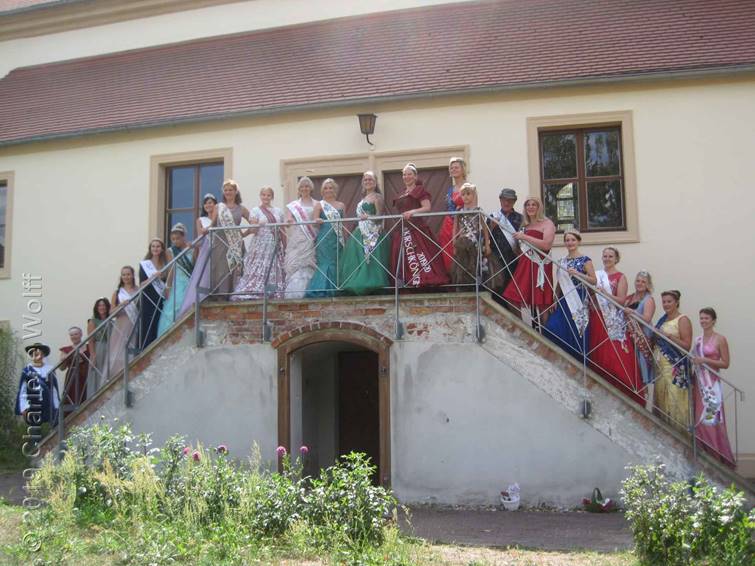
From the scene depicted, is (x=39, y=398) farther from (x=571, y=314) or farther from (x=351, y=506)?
(x=571, y=314)

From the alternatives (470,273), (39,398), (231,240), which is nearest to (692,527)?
(470,273)

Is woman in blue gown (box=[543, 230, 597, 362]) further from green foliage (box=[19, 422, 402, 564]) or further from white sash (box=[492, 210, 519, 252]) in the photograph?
green foliage (box=[19, 422, 402, 564])

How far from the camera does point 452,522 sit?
8180 mm

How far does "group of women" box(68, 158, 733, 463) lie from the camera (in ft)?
28.8

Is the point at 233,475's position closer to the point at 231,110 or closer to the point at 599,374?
the point at 599,374

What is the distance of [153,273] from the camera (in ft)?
35.5

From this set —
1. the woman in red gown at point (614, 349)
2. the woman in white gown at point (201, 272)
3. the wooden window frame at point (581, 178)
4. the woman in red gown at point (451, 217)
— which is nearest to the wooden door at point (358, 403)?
the woman in white gown at point (201, 272)

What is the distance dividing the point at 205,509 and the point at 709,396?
5267 mm

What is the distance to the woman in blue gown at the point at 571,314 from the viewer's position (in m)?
8.94

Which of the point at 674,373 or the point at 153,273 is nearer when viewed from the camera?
the point at 674,373

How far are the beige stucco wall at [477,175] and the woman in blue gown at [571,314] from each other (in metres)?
2.19

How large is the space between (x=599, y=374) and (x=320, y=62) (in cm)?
700

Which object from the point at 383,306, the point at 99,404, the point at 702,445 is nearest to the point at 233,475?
the point at 383,306

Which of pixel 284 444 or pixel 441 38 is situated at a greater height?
pixel 441 38
